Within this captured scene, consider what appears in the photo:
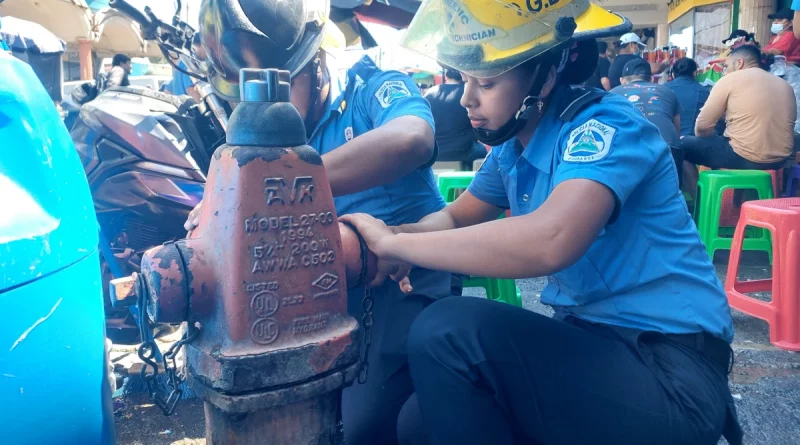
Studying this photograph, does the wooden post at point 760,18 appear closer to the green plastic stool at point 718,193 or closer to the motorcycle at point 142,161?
the green plastic stool at point 718,193

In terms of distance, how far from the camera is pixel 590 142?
1.58 m

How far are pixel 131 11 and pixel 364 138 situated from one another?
5.76 ft

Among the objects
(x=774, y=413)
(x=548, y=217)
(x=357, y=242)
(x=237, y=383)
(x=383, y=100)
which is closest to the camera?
(x=237, y=383)

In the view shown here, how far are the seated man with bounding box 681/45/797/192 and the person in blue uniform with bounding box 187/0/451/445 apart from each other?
14.4 feet

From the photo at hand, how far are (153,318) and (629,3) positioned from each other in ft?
64.6

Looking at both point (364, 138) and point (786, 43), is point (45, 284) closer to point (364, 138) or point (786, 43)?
point (364, 138)

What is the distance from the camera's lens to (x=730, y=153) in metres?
5.88

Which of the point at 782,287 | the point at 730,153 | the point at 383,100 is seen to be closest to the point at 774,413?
the point at 782,287

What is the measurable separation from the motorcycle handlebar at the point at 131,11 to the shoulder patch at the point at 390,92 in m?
1.46

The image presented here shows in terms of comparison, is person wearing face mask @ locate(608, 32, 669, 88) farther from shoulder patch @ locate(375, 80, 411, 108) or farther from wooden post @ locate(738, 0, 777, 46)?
shoulder patch @ locate(375, 80, 411, 108)

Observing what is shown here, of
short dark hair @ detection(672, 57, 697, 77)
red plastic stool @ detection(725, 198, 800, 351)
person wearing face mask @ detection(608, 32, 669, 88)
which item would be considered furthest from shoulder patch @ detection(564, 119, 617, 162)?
person wearing face mask @ detection(608, 32, 669, 88)

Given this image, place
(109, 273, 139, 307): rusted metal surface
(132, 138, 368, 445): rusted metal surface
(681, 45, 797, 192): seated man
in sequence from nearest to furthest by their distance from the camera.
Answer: (132, 138, 368, 445): rusted metal surface → (109, 273, 139, 307): rusted metal surface → (681, 45, 797, 192): seated man

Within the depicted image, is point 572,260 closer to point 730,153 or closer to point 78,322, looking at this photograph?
point 78,322

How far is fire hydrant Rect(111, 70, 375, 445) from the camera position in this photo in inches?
41.2
